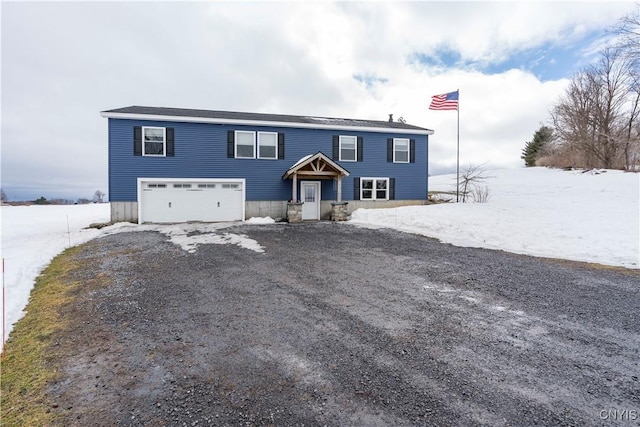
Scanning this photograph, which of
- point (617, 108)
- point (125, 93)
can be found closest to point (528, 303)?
point (125, 93)

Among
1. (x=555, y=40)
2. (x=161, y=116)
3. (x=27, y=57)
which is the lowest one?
(x=161, y=116)

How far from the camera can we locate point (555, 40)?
13.6m

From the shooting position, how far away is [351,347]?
3.30 m

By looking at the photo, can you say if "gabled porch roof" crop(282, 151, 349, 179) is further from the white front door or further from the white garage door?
the white garage door

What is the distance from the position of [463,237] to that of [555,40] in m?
10.8

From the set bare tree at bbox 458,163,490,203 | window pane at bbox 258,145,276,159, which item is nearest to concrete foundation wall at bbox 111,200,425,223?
window pane at bbox 258,145,276,159

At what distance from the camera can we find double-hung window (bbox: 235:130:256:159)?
15672mm

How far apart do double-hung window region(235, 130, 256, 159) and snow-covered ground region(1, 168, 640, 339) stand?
137 inches

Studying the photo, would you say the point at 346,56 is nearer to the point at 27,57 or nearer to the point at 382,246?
the point at 382,246

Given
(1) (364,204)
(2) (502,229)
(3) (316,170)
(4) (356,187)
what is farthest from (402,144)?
(2) (502,229)

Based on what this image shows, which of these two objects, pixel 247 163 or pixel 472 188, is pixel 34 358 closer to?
pixel 247 163

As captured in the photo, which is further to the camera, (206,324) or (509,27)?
(509,27)

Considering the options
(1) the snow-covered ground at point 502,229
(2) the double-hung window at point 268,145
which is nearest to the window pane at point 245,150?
(2) the double-hung window at point 268,145
